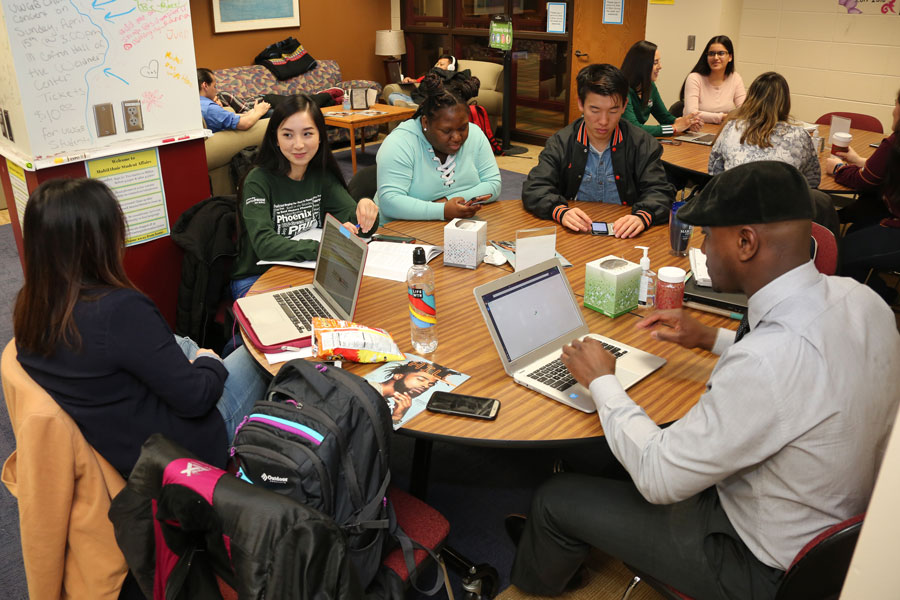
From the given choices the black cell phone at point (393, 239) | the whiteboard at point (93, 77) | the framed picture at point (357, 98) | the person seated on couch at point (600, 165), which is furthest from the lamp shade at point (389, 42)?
the black cell phone at point (393, 239)

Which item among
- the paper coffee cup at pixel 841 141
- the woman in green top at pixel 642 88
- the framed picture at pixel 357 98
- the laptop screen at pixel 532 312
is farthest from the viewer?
the framed picture at pixel 357 98

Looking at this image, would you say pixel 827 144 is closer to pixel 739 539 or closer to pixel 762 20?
pixel 762 20

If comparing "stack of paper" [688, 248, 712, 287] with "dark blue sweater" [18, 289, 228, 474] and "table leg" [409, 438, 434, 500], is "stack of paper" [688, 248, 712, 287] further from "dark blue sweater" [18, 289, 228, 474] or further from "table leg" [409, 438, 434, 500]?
"dark blue sweater" [18, 289, 228, 474]

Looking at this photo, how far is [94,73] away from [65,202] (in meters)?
1.39

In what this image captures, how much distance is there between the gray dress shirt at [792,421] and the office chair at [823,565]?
3.2 inches

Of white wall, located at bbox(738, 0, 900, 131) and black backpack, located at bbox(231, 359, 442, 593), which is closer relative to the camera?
black backpack, located at bbox(231, 359, 442, 593)

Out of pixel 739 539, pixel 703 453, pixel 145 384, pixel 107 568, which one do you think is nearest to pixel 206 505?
pixel 145 384

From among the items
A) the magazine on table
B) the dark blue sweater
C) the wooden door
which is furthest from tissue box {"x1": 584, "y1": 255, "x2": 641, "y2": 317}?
the wooden door

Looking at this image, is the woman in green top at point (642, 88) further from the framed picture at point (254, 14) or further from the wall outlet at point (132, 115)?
the framed picture at point (254, 14)

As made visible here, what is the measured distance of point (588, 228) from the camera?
114 inches

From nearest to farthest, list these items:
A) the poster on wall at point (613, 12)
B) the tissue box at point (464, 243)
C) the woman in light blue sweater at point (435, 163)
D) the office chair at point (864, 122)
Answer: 1. the tissue box at point (464, 243)
2. the woman in light blue sweater at point (435, 163)
3. the office chair at point (864, 122)
4. the poster on wall at point (613, 12)

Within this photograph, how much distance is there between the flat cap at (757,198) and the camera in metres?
1.46

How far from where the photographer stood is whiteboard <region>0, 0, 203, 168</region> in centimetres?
259

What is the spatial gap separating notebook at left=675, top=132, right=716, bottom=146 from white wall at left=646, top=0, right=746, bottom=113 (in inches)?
83.3
